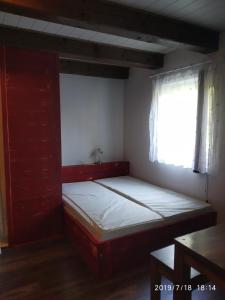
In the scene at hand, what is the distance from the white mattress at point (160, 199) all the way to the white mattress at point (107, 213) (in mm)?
107

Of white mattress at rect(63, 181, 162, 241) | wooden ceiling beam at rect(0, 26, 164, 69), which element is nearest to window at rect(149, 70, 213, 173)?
wooden ceiling beam at rect(0, 26, 164, 69)

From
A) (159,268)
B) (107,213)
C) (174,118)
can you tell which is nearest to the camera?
(159,268)

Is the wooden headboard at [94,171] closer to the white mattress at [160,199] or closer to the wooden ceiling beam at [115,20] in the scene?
the white mattress at [160,199]

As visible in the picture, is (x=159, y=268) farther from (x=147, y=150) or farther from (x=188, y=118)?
(x=147, y=150)

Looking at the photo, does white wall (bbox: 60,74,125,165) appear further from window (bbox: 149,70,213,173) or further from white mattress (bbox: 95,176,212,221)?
window (bbox: 149,70,213,173)

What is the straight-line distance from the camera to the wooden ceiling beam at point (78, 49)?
249cm

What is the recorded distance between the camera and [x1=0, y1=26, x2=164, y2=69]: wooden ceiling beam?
8.17ft

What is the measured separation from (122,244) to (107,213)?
36 centimetres

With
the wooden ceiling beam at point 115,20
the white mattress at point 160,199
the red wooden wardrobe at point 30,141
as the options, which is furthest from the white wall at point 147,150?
the red wooden wardrobe at point 30,141

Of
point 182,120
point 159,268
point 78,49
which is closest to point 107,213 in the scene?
point 159,268

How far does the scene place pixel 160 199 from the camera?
2812mm

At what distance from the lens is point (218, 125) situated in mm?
2512

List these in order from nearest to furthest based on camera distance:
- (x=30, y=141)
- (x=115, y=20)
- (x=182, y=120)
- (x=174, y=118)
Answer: (x=115, y=20) → (x=30, y=141) → (x=182, y=120) → (x=174, y=118)

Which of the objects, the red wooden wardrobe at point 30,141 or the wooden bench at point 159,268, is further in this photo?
the red wooden wardrobe at point 30,141
